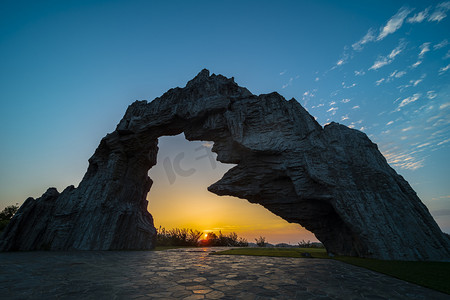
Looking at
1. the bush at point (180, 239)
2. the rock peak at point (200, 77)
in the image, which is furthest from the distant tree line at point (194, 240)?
the rock peak at point (200, 77)

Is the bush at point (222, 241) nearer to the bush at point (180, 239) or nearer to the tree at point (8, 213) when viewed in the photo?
the bush at point (180, 239)

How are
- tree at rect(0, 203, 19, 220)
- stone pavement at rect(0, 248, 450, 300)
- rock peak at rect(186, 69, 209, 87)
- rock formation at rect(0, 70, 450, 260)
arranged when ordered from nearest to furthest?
stone pavement at rect(0, 248, 450, 300) < rock formation at rect(0, 70, 450, 260) < rock peak at rect(186, 69, 209, 87) < tree at rect(0, 203, 19, 220)

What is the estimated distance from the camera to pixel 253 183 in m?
15.6

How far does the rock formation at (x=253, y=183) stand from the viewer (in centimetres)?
1075

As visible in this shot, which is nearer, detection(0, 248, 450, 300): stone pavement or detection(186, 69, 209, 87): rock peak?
detection(0, 248, 450, 300): stone pavement

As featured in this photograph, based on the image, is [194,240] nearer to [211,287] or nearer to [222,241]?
[222,241]

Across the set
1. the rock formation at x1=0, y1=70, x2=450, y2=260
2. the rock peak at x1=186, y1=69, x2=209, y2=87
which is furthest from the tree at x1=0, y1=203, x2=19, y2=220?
the rock peak at x1=186, y1=69, x2=209, y2=87

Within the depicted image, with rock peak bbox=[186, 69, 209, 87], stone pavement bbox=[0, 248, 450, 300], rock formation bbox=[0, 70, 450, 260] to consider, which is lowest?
stone pavement bbox=[0, 248, 450, 300]

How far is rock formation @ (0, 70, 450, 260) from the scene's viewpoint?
10.8m

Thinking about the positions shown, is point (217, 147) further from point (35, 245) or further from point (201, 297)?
point (35, 245)

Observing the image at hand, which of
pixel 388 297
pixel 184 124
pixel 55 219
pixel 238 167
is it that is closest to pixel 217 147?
pixel 238 167

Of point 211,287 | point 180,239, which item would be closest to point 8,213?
point 180,239

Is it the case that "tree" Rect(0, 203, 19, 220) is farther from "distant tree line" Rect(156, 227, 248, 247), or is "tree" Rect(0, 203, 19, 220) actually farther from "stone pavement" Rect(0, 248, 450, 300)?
"stone pavement" Rect(0, 248, 450, 300)

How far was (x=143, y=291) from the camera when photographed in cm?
400
